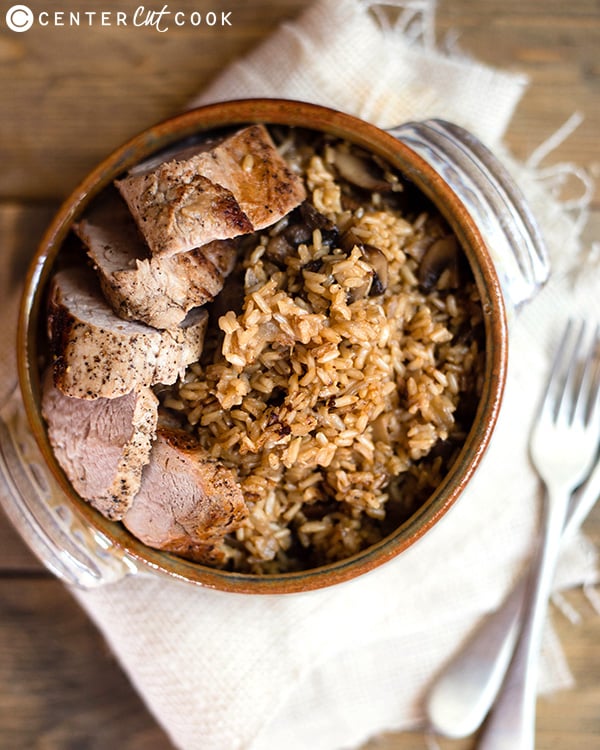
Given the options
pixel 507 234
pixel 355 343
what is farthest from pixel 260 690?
pixel 507 234

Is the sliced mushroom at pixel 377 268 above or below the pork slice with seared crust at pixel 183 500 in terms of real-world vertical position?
above

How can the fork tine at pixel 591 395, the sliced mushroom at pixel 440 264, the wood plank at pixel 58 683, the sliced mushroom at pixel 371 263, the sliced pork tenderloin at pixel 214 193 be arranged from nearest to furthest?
1. the sliced pork tenderloin at pixel 214 193
2. the sliced mushroom at pixel 371 263
3. the sliced mushroom at pixel 440 264
4. the fork tine at pixel 591 395
5. the wood plank at pixel 58 683

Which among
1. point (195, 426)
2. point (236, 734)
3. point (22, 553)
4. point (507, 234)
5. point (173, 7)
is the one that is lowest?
point (236, 734)

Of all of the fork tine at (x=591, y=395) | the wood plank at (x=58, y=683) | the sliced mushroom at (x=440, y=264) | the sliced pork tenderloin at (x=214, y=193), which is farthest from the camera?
the wood plank at (x=58, y=683)

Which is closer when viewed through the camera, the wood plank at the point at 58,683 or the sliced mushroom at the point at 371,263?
the sliced mushroom at the point at 371,263

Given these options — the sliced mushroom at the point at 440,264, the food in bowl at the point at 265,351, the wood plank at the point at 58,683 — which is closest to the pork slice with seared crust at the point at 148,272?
the food in bowl at the point at 265,351

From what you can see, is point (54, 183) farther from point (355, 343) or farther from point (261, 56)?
point (355, 343)

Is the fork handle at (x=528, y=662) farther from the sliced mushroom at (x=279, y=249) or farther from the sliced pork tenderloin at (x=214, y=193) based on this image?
the sliced pork tenderloin at (x=214, y=193)
